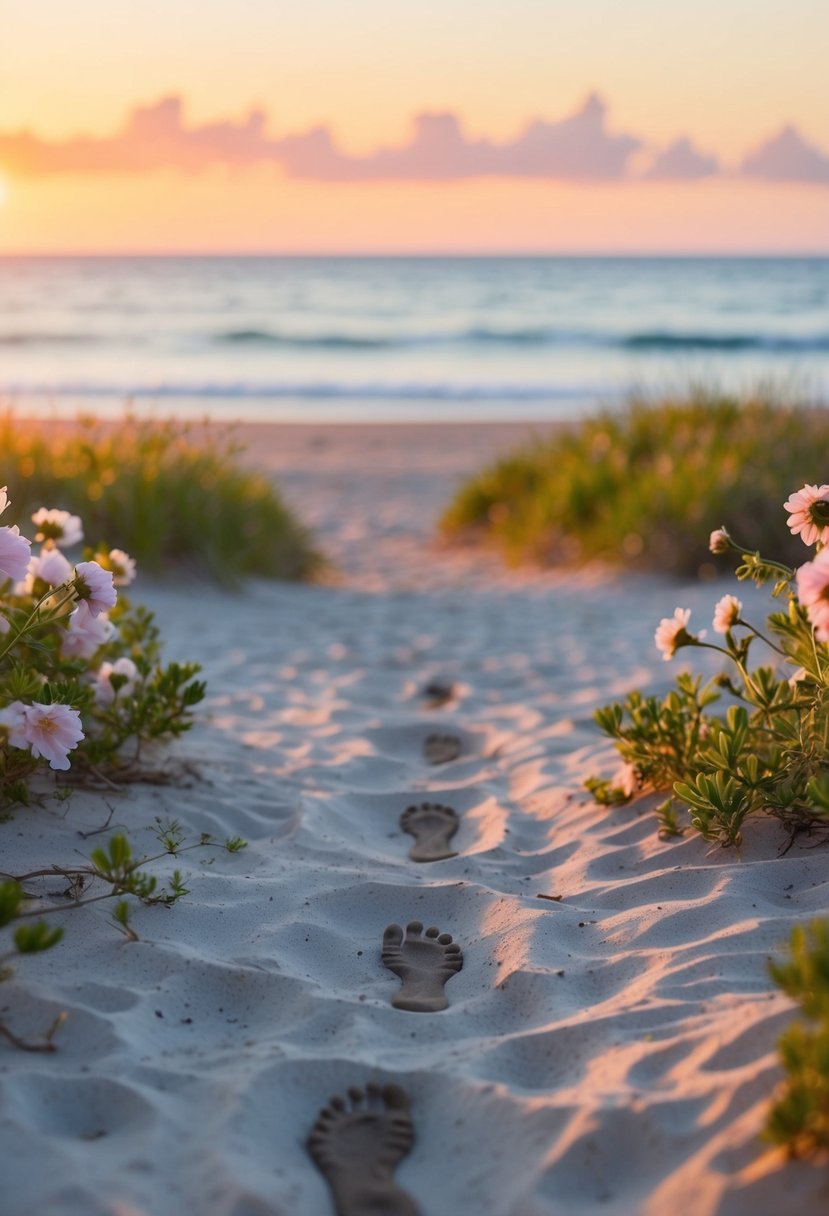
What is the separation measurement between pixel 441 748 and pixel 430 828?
2.43 feet

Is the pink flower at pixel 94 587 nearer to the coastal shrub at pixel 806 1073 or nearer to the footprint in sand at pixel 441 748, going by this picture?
the coastal shrub at pixel 806 1073

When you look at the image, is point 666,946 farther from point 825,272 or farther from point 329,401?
point 825,272

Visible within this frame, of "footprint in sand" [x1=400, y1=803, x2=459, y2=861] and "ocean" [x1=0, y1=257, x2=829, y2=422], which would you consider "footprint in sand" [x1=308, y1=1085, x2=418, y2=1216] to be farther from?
"ocean" [x1=0, y1=257, x2=829, y2=422]

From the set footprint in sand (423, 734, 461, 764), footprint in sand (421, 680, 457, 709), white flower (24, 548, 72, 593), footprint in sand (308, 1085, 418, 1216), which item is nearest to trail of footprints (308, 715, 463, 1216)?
footprint in sand (308, 1085, 418, 1216)

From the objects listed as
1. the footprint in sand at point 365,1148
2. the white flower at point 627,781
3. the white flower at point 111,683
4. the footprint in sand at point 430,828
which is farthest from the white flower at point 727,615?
the white flower at point 111,683

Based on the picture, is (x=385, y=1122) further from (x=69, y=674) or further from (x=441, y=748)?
(x=441, y=748)

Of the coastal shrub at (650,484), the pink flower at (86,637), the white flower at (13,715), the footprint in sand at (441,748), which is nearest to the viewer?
the white flower at (13,715)

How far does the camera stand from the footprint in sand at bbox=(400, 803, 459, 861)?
10.1 ft

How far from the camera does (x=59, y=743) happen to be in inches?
96.9

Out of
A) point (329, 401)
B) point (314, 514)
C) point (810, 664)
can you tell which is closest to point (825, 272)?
point (329, 401)

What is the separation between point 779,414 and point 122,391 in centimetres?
1406

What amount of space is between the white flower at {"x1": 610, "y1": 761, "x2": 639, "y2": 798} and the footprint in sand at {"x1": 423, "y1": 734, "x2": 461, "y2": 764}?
80 cm

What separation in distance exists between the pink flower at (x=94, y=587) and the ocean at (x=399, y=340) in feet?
14.7

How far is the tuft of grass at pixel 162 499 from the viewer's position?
6242mm
